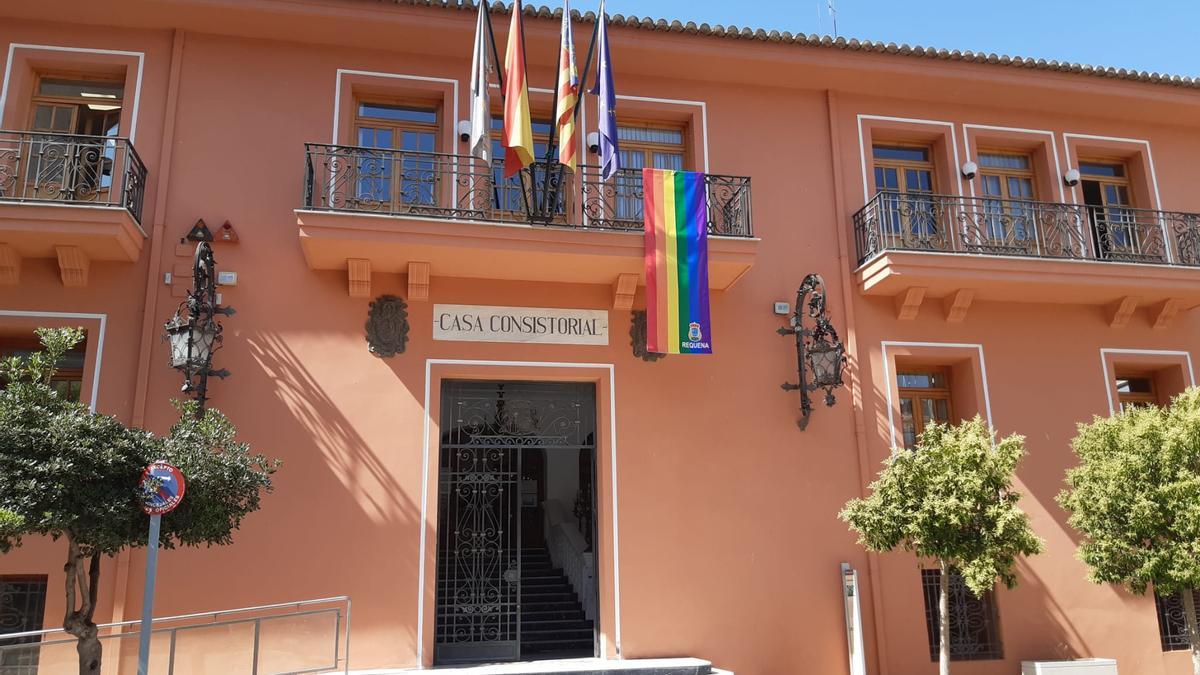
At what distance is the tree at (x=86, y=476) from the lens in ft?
19.4

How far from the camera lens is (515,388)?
33.8 feet

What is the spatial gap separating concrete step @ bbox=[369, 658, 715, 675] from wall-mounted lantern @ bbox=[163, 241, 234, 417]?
3375mm

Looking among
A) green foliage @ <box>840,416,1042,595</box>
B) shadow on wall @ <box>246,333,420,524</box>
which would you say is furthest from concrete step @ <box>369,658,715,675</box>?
green foliage @ <box>840,416,1042,595</box>

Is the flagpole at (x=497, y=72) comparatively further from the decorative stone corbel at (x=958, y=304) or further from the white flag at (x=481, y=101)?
the decorative stone corbel at (x=958, y=304)

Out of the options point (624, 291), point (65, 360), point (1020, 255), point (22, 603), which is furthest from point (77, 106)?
point (1020, 255)

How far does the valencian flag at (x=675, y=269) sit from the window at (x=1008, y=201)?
3.90 meters

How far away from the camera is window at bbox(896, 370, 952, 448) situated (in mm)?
11242

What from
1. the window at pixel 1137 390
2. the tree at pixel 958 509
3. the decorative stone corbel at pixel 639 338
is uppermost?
the decorative stone corbel at pixel 639 338

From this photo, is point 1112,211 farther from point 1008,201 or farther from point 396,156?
point 396,156

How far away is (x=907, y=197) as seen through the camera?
11070 millimetres

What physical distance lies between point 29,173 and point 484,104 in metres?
4.97

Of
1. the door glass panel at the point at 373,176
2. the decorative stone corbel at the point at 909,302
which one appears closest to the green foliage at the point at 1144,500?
the decorative stone corbel at the point at 909,302

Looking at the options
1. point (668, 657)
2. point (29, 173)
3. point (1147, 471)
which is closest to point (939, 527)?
point (1147, 471)

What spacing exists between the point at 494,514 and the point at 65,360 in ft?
16.0
